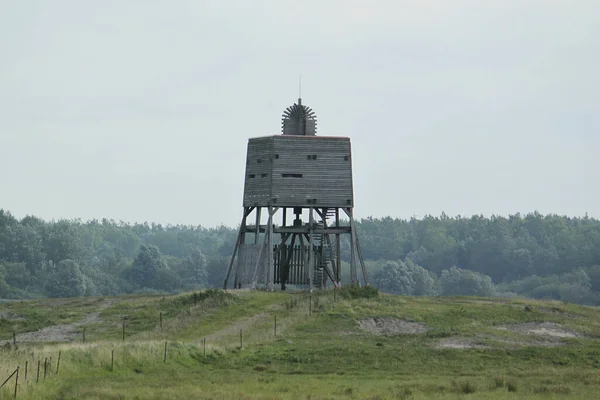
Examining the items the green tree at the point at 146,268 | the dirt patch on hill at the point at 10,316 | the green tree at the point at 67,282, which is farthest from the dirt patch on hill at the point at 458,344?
the green tree at the point at 146,268

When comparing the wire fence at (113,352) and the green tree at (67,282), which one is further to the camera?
the green tree at (67,282)

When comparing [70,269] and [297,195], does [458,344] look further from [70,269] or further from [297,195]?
[70,269]

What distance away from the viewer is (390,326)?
6156 cm

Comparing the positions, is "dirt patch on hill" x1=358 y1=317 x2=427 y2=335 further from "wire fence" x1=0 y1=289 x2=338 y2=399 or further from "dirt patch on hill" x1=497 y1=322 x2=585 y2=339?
"dirt patch on hill" x1=497 y1=322 x2=585 y2=339

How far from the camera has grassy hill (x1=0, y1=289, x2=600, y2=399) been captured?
138ft

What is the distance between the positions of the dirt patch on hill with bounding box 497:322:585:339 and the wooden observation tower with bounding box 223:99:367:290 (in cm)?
1474

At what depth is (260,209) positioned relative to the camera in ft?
252

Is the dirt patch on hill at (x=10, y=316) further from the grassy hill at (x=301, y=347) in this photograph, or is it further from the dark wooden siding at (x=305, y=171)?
the dark wooden siding at (x=305, y=171)

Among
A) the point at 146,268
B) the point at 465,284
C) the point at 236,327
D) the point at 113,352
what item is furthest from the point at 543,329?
the point at 146,268

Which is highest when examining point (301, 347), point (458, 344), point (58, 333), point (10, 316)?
point (10, 316)

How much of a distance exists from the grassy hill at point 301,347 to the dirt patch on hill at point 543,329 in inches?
4.4

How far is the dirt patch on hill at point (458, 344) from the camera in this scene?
55037mm

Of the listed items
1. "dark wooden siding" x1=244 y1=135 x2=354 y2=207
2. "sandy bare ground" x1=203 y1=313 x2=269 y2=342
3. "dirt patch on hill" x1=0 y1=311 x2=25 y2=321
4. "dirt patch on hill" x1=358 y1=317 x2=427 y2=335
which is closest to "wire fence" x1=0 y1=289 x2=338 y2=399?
"sandy bare ground" x1=203 y1=313 x2=269 y2=342

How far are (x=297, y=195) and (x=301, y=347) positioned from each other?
72.7 ft
